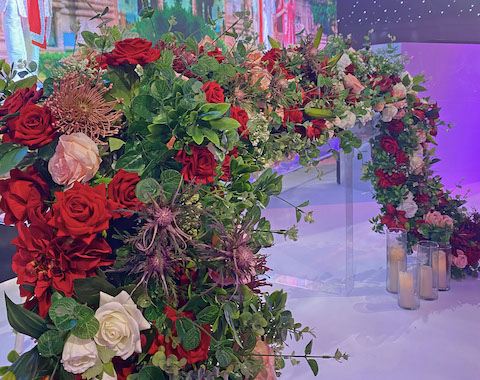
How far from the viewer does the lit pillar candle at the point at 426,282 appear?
8.02ft

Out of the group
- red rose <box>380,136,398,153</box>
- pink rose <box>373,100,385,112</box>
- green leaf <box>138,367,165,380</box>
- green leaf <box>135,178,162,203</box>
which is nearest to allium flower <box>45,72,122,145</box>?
green leaf <box>135,178,162,203</box>

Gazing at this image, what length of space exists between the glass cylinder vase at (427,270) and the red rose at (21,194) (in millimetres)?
2111

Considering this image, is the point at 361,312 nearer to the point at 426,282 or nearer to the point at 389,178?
the point at 426,282

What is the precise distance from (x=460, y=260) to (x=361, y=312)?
751 millimetres

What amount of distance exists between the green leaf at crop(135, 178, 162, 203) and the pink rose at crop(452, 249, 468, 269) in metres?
2.44

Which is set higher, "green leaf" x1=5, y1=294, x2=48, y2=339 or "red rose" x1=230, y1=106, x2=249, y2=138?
"red rose" x1=230, y1=106, x2=249, y2=138

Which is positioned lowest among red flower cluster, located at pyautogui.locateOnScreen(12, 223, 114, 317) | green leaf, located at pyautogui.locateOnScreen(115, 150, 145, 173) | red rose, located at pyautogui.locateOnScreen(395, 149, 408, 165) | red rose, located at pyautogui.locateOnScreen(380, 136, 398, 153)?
red rose, located at pyautogui.locateOnScreen(395, 149, 408, 165)

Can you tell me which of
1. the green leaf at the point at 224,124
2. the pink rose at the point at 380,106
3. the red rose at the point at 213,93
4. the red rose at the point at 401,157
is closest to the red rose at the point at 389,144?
the red rose at the point at 401,157

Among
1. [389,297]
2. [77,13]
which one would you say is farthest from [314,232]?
[77,13]

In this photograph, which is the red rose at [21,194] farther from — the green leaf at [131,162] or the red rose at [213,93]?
the red rose at [213,93]

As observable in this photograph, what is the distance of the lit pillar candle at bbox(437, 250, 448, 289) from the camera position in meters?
2.58

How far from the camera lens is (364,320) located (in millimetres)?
2291

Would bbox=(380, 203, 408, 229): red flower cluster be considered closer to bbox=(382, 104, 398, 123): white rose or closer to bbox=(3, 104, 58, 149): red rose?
bbox=(382, 104, 398, 123): white rose

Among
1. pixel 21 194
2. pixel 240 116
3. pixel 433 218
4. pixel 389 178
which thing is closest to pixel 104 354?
pixel 21 194
